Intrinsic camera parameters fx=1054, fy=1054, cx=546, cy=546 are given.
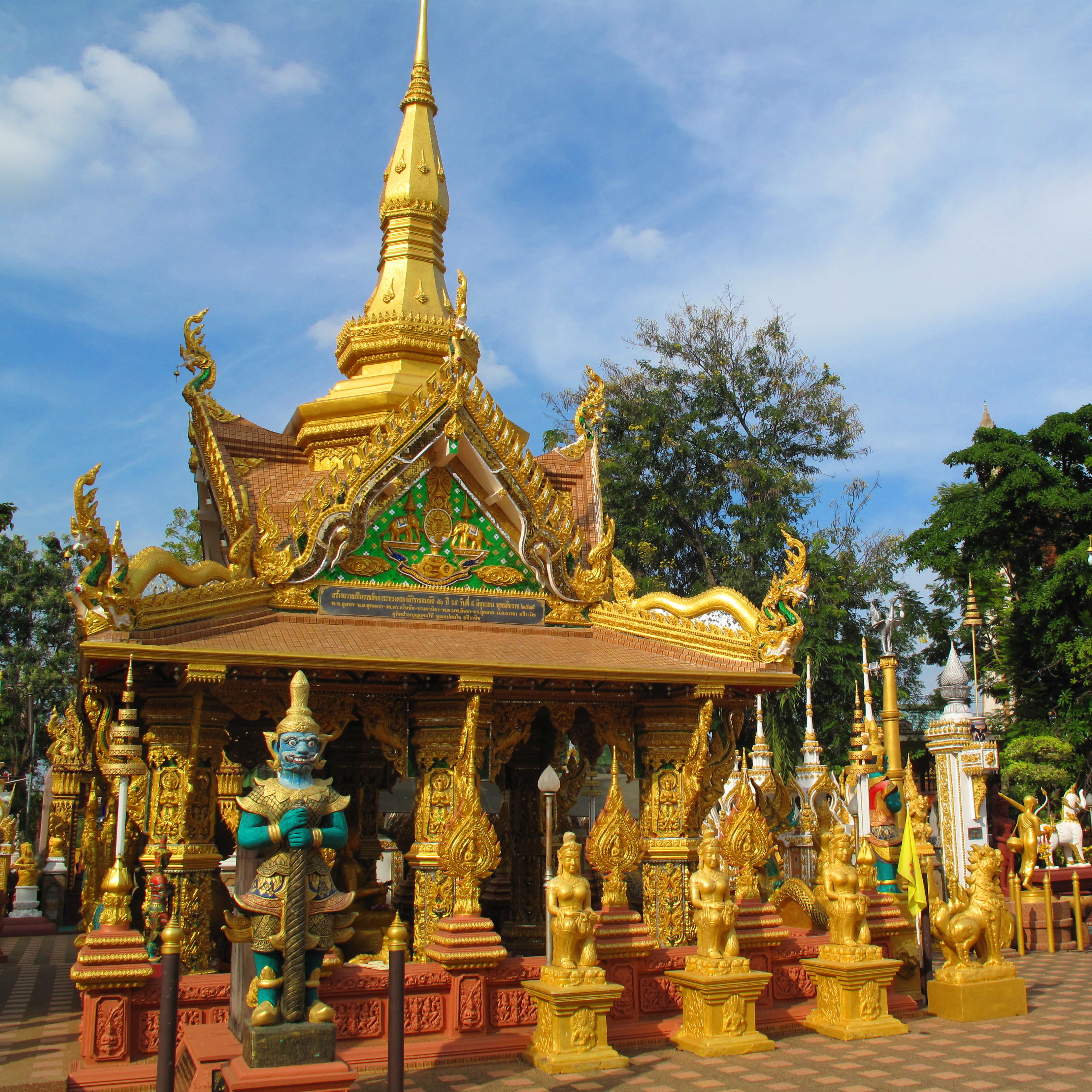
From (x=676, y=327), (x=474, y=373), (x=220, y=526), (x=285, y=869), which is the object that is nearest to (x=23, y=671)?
(x=676, y=327)

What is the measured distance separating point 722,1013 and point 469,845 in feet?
8.00

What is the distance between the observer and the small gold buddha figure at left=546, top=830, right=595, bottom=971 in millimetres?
8148

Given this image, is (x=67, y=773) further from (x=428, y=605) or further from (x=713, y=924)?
(x=713, y=924)

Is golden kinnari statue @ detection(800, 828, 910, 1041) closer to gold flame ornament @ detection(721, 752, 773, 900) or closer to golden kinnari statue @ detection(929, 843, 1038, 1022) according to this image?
golden kinnari statue @ detection(929, 843, 1038, 1022)

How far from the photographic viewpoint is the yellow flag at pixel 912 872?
32.1 feet

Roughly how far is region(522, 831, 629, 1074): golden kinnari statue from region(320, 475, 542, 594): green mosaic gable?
2.78 meters

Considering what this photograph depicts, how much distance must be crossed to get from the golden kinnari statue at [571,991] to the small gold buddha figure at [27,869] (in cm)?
1787

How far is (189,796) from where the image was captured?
28.6ft

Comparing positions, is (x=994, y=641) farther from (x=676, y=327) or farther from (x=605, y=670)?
(x=605, y=670)

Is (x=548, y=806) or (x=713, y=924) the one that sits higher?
(x=548, y=806)

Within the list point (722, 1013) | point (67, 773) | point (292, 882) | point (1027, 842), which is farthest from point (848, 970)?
point (67, 773)

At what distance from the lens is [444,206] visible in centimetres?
1280

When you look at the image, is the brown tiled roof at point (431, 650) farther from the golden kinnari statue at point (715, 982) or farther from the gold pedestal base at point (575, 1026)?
the gold pedestal base at point (575, 1026)

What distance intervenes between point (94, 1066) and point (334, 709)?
3158mm
